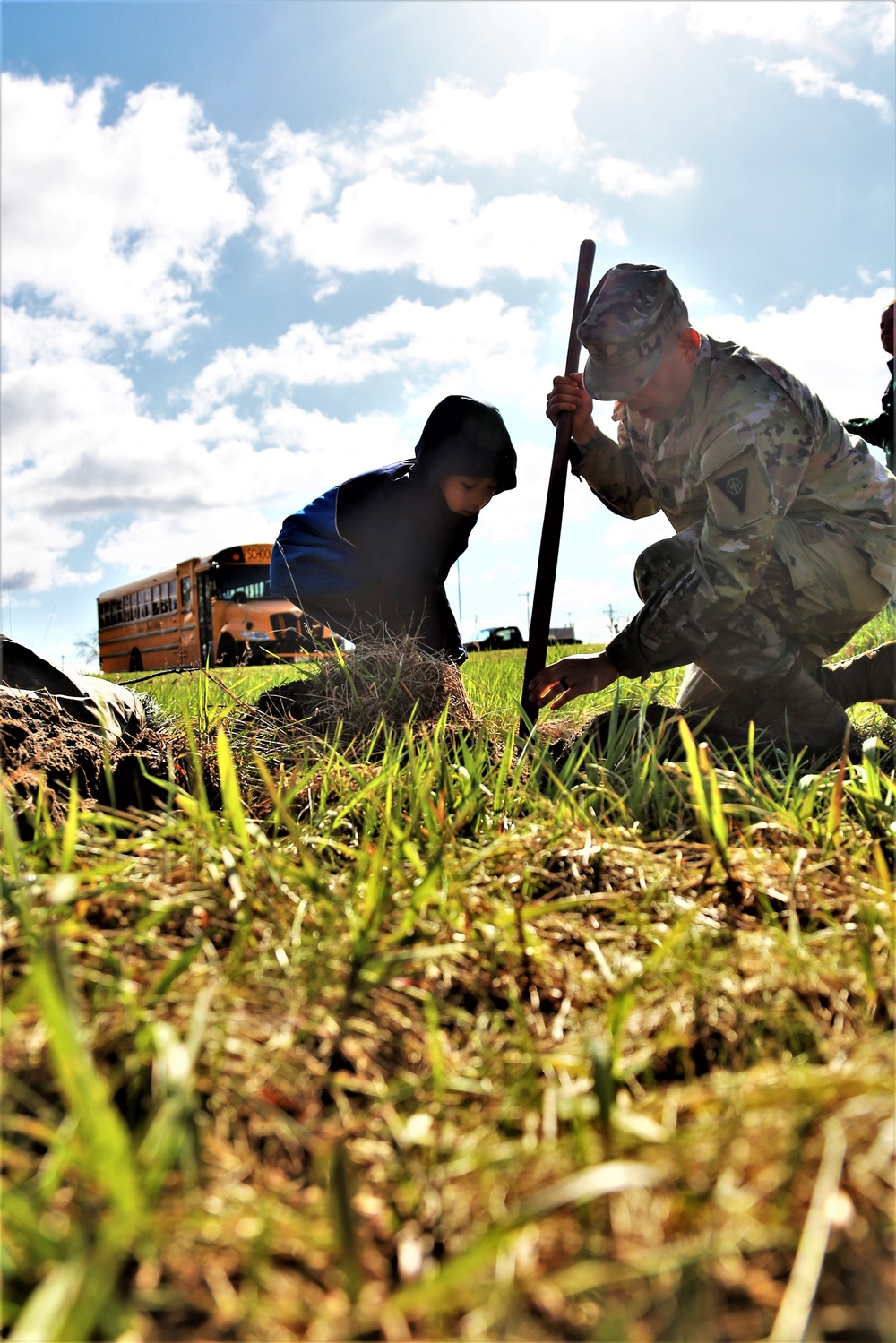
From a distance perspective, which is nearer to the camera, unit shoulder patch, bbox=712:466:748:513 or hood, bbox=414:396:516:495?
unit shoulder patch, bbox=712:466:748:513

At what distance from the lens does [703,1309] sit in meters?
0.59

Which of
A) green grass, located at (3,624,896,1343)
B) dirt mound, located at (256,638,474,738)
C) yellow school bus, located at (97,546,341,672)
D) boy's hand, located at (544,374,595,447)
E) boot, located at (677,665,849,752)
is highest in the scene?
yellow school bus, located at (97,546,341,672)

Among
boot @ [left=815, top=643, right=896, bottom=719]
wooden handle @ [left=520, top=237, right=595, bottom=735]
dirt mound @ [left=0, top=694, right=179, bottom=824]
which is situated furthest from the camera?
boot @ [left=815, top=643, right=896, bottom=719]

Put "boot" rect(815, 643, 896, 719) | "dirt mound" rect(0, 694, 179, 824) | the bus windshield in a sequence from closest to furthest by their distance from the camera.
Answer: "dirt mound" rect(0, 694, 179, 824), "boot" rect(815, 643, 896, 719), the bus windshield

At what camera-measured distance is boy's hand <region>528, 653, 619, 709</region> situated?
2779mm

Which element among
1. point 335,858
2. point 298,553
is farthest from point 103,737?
point 298,553

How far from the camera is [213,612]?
15641mm

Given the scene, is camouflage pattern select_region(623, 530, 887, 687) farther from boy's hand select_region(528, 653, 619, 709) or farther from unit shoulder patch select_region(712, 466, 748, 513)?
unit shoulder patch select_region(712, 466, 748, 513)

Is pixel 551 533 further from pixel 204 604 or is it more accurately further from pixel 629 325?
pixel 204 604

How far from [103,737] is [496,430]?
269 centimetres

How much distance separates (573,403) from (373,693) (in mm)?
1462

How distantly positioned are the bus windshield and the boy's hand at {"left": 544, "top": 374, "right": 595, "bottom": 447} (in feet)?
41.2

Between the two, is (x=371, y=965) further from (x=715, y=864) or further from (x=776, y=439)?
(x=776, y=439)

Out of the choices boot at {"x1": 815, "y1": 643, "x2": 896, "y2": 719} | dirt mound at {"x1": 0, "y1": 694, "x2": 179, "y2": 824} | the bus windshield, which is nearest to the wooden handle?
boot at {"x1": 815, "y1": 643, "x2": 896, "y2": 719}
